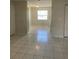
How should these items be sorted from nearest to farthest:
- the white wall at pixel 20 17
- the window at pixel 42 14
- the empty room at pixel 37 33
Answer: the empty room at pixel 37 33, the white wall at pixel 20 17, the window at pixel 42 14

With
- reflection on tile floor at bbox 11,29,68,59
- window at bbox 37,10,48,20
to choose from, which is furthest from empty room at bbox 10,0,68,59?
window at bbox 37,10,48,20

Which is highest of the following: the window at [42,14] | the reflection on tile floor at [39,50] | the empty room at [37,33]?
the window at [42,14]

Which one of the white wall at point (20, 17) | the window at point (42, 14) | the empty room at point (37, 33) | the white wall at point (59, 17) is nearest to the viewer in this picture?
the empty room at point (37, 33)

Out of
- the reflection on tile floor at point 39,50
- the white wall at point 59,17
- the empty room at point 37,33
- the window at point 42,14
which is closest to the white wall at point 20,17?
the empty room at point 37,33

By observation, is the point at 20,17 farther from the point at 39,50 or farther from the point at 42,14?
the point at 42,14

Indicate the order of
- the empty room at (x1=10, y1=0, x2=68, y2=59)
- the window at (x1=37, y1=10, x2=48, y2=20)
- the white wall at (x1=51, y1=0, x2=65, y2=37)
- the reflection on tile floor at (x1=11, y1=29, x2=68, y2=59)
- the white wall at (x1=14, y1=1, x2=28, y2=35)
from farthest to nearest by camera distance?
the window at (x1=37, y1=10, x2=48, y2=20), the white wall at (x1=14, y1=1, x2=28, y2=35), the white wall at (x1=51, y1=0, x2=65, y2=37), the empty room at (x1=10, y1=0, x2=68, y2=59), the reflection on tile floor at (x1=11, y1=29, x2=68, y2=59)

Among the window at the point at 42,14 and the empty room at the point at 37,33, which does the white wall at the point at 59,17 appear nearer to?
the empty room at the point at 37,33

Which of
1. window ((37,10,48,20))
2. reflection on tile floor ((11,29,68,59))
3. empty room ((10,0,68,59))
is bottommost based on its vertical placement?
reflection on tile floor ((11,29,68,59))

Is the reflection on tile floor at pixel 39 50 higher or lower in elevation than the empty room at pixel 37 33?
lower

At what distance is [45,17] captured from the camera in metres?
20.1

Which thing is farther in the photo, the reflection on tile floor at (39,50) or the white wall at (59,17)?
the white wall at (59,17)

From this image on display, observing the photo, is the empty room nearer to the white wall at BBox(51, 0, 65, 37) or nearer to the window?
the white wall at BBox(51, 0, 65, 37)
